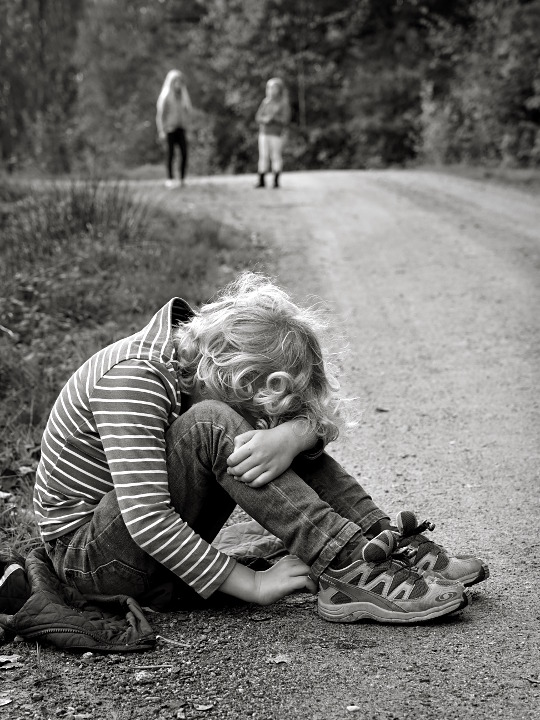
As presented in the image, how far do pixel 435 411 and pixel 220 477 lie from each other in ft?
7.56

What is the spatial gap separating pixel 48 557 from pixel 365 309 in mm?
4189

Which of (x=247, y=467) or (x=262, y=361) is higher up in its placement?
(x=262, y=361)

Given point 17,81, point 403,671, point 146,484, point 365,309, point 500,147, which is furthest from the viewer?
point 17,81

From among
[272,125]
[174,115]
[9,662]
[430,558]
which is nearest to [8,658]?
[9,662]

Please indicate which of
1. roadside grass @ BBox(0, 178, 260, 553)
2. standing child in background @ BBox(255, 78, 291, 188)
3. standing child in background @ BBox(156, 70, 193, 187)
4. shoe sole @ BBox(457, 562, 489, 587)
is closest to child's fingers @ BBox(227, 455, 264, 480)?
shoe sole @ BBox(457, 562, 489, 587)

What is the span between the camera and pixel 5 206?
27.6 ft

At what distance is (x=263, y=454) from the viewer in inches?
93.0

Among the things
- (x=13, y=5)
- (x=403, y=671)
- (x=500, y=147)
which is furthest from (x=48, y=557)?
(x=13, y=5)

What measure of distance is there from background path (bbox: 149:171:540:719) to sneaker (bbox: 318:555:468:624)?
0.05m

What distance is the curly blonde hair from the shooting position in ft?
8.13

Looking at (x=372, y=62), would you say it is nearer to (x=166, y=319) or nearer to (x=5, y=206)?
(x=5, y=206)

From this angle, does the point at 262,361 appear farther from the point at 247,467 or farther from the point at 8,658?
the point at 8,658

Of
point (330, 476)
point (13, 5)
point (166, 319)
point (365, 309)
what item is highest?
point (13, 5)

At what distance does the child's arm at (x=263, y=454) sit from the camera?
235 cm
